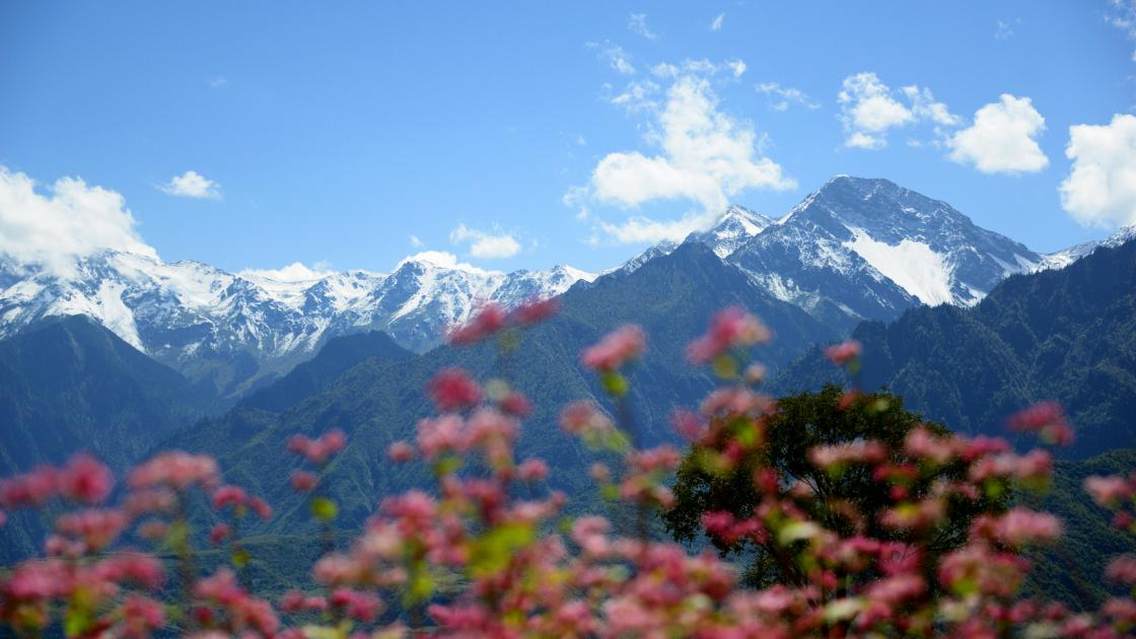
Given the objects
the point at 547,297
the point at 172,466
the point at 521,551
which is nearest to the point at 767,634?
the point at 521,551

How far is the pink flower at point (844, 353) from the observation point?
12.2 meters

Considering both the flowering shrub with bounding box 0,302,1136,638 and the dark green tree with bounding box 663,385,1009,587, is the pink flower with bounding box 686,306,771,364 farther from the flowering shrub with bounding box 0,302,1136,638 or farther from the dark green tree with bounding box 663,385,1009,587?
the dark green tree with bounding box 663,385,1009,587

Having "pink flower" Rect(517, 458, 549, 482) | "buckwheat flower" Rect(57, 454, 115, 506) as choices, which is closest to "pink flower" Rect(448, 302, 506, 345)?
"pink flower" Rect(517, 458, 549, 482)

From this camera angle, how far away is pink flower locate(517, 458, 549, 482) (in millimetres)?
9930

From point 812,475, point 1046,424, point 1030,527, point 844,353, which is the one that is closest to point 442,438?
point 1030,527

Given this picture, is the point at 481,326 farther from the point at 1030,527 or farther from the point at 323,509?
the point at 1030,527

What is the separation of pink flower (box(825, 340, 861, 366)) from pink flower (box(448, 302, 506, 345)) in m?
5.58

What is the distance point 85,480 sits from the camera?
8.38 metres

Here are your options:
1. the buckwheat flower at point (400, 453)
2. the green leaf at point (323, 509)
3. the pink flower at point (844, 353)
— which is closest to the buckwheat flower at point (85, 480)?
the green leaf at point (323, 509)

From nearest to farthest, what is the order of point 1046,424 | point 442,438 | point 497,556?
point 497,556, point 442,438, point 1046,424

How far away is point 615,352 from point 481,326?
1.44 m

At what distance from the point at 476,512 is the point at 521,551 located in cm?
111

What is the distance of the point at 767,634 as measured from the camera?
7918 mm

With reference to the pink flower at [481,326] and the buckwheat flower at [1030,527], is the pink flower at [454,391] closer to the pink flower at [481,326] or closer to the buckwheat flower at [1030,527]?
the pink flower at [481,326]
